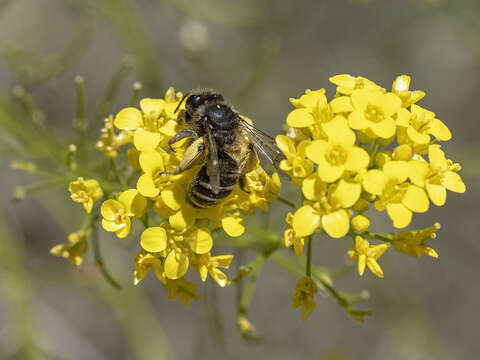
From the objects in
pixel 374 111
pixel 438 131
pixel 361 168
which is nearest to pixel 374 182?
pixel 361 168

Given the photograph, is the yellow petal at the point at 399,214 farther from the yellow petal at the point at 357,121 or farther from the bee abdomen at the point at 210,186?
the bee abdomen at the point at 210,186

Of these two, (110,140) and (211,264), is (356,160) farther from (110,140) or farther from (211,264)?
(110,140)


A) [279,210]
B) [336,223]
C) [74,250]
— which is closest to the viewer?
[336,223]

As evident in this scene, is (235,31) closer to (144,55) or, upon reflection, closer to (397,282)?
(144,55)

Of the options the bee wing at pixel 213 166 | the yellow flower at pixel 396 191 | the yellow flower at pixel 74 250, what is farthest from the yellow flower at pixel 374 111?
the yellow flower at pixel 74 250

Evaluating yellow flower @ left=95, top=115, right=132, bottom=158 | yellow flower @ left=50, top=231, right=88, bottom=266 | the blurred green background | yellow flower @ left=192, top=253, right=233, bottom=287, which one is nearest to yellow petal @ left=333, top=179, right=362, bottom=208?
yellow flower @ left=192, top=253, right=233, bottom=287
